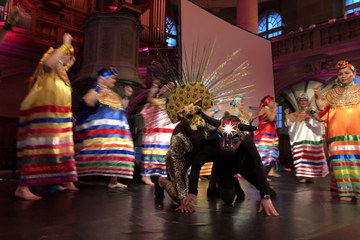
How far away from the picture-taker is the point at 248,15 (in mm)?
11891

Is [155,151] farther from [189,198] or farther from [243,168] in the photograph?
[189,198]

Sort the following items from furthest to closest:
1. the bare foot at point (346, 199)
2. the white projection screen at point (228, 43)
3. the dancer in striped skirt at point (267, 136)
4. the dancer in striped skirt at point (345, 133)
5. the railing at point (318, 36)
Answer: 1. the railing at point (318, 36)
2. the white projection screen at point (228, 43)
3. the dancer in striped skirt at point (267, 136)
4. the dancer in striped skirt at point (345, 133)
5. the bare foot at point (346, 199)

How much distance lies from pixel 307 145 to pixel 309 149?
0.08 meters

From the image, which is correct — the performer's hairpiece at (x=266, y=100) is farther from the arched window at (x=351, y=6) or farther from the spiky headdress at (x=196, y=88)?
the arched window at (x=351, y=6)

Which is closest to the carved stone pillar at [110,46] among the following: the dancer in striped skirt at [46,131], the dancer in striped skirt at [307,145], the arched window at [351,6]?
the dancer in striped skirt at [307,145]

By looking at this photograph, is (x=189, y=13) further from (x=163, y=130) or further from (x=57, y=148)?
(x=57, y=148)

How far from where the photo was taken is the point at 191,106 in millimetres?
2445

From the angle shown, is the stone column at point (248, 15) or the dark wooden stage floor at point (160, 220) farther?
the stone column at point (248, 15)

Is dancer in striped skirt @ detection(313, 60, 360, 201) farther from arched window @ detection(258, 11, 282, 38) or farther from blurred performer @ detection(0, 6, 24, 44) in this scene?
arched window @ detection(258, 11, 282, 38)

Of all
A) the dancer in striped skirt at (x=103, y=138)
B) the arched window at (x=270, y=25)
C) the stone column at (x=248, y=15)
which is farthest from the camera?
the arched window at (x=270, y=25)

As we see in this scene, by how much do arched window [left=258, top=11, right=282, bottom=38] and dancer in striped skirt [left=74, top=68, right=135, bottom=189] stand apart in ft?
41.7

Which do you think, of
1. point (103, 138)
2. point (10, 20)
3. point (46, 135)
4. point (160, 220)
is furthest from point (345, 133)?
point (10, 20)

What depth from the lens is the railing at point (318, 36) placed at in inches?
384

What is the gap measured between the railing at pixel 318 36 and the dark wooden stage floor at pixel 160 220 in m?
8.42
